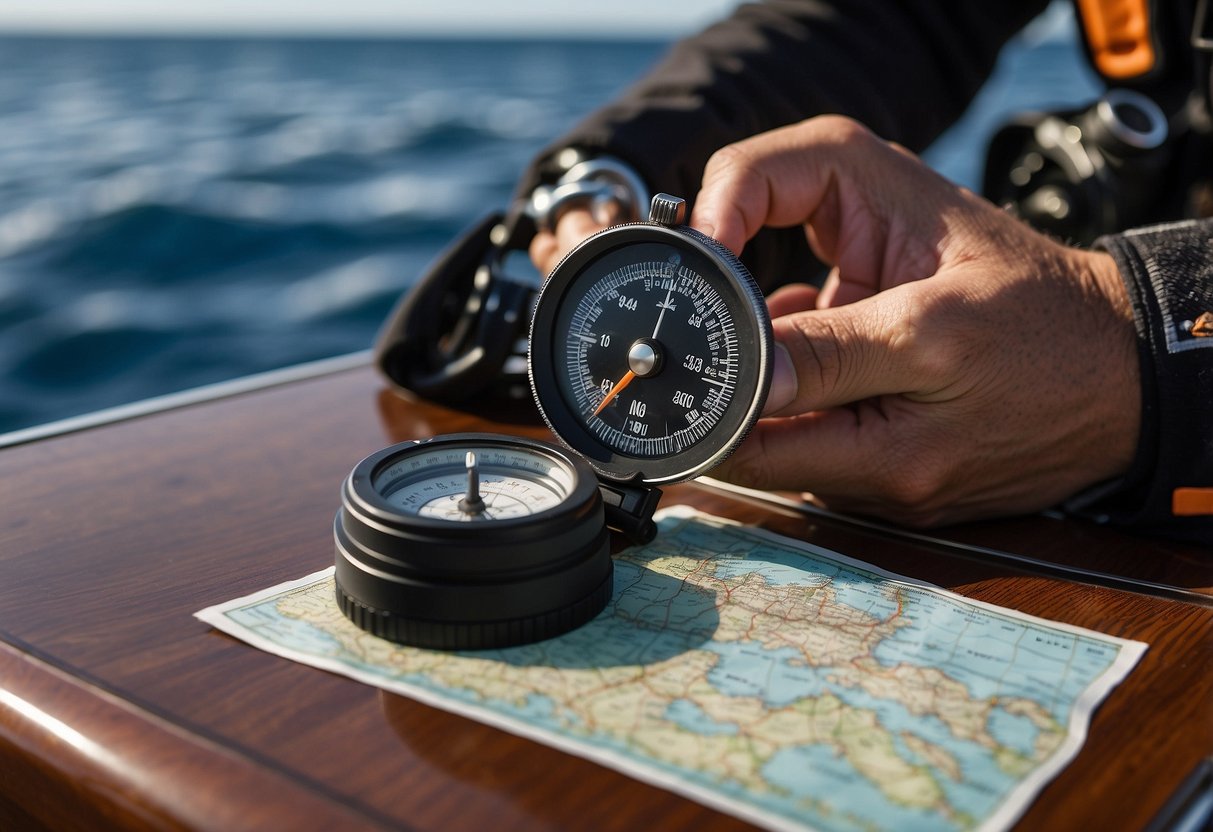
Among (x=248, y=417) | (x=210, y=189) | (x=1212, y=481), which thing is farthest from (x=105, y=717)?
(x=210, y=189)

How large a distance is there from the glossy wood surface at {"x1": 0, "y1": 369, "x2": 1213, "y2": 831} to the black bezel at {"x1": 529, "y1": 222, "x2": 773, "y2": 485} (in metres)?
0.22

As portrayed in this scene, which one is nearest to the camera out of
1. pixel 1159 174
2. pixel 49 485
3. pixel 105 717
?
pixel 105 717

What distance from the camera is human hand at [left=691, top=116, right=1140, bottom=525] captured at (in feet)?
4.86

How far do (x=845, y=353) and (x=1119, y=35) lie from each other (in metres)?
1.48

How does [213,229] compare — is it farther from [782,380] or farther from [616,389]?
[782,380]

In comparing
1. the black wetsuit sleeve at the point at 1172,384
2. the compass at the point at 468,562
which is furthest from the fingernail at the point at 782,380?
the black wetsuit sleeve at the point at 1172,384

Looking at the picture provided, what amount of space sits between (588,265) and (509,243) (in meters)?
0.63

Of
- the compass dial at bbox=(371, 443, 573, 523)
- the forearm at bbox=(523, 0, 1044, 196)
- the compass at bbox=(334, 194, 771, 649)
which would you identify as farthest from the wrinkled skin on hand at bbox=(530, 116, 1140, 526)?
the forearm at bbox=(523, 0, 1044, 196)

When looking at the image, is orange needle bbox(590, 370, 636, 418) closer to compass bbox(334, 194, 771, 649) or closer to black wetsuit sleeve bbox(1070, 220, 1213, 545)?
compass bbox(334, 194, 771, 649)

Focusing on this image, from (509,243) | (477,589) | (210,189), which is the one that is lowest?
(210,189)

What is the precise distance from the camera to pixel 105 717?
41.6 inches

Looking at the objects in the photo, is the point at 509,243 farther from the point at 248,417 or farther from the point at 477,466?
the point at 477,466

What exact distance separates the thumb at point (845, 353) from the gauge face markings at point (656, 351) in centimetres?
9

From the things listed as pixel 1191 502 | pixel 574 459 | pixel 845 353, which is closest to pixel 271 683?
pixel 574 459
